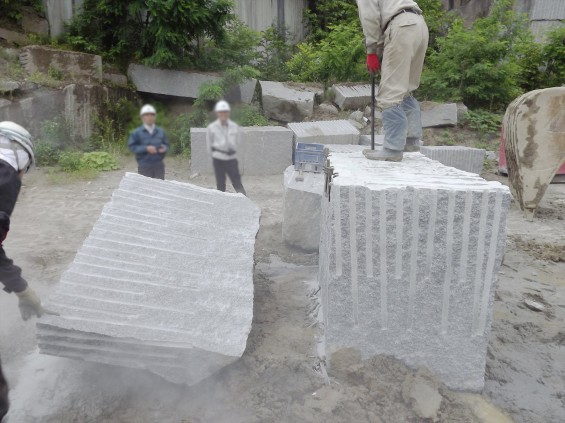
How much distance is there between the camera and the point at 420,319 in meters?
2.51

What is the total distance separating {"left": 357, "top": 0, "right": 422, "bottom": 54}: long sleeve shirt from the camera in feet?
11.2

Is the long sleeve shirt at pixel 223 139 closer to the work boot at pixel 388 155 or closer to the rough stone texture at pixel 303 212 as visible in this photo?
the rough stone texture at pixel 303 212

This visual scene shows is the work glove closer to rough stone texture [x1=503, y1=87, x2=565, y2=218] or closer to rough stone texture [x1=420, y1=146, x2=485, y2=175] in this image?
rough stone texture [x1=503, y1=87, x2=565, y2=218]

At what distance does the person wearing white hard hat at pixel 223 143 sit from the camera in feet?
18.1

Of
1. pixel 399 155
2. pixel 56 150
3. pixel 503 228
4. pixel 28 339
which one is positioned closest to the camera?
pixel 503 228

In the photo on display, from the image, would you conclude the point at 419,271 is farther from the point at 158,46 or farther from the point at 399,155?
the point at 158,46

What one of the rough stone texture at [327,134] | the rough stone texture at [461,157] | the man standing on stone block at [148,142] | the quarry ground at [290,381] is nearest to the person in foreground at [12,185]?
the quarry ground at [290,381]

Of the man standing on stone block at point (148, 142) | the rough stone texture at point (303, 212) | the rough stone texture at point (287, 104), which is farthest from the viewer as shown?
the rough stone texture at point (287, 104)

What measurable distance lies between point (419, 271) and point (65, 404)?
1.84 metres

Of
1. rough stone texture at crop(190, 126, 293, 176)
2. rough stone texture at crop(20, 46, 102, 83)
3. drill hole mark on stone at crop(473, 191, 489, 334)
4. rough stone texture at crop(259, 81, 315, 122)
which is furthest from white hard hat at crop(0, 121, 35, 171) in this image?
rough stone texture at crop(259, 81, 315, 122)

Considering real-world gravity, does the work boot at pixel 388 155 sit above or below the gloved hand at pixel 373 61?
below

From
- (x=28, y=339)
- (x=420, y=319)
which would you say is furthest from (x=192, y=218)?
(x=420, y=319)

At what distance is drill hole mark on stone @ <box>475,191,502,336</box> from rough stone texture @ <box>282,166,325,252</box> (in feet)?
7.22

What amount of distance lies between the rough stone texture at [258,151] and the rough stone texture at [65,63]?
2863 mm
